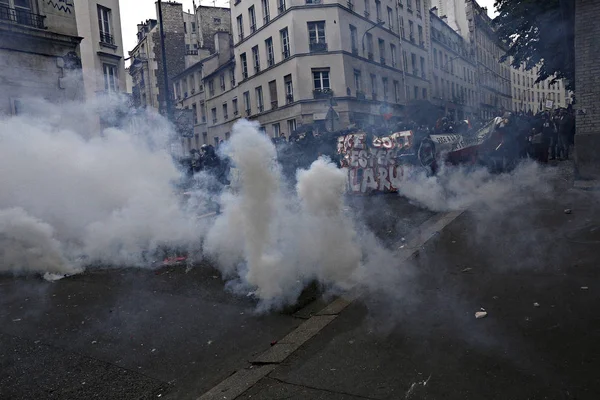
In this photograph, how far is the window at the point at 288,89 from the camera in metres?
27.6

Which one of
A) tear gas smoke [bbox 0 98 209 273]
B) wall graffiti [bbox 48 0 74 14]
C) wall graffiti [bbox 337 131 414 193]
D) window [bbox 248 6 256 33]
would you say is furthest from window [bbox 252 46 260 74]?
tear gas smoke [bbox 0 98 209 273]

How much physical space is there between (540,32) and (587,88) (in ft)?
22.2

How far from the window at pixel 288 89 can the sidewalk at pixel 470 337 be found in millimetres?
23328

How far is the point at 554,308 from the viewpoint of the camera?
372 centimetres

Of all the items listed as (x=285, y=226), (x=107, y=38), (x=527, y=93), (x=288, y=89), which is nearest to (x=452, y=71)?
(x=527, y=93)

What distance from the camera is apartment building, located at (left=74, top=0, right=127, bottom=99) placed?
59.1 feet

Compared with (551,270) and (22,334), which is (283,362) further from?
(551,270)

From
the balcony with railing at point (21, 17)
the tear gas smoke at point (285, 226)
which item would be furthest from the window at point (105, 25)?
the tear gas smoke at point (285, 226)

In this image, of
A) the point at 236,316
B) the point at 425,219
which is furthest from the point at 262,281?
the point at 425,219

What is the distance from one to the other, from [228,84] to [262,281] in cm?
3174

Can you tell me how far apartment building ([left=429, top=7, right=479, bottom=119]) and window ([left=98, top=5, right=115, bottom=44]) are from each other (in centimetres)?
2903

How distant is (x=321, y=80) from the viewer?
27.2 metres

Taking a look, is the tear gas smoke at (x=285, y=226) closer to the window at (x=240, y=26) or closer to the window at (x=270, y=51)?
the window at (x=270, y=51)

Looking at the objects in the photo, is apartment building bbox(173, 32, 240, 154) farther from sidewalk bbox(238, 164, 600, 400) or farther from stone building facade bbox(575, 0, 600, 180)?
sidewalk bbox(238, 164, 600, 400)
